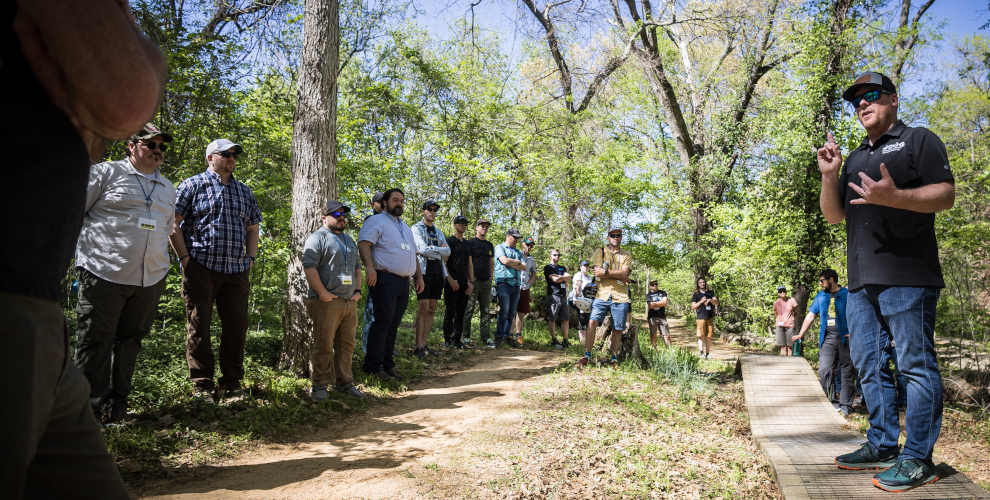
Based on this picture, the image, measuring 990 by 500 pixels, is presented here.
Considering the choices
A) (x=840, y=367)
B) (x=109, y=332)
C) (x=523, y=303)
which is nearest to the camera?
(x=109, y=332)

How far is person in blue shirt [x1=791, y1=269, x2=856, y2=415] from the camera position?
25.8ft

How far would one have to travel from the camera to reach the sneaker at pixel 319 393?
546 cm

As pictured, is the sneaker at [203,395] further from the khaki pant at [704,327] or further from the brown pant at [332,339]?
the khaki pant at [704,327]

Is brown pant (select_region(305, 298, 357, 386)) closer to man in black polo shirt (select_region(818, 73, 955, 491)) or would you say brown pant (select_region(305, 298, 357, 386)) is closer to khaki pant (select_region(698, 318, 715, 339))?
man in black polo shirt (select_region(818, 73, 955, 491))

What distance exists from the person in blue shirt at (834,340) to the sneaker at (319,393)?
711 centimetres

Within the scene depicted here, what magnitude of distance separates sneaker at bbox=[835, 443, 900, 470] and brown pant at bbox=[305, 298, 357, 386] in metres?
4.49

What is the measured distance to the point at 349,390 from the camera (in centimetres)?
585

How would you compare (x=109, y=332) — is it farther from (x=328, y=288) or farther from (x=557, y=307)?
(x=557, y=307)

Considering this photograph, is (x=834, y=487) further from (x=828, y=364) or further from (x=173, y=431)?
(x=828, y=364)

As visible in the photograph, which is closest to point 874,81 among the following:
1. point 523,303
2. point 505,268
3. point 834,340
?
point 834,340

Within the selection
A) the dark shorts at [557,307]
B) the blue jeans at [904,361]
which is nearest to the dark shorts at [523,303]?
the dark shorts at [557,307]

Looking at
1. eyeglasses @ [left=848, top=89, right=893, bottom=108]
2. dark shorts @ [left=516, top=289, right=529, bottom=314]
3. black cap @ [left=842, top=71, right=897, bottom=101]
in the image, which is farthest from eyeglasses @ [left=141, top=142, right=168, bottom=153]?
dark shorts @ [left=516, top=289, right=529, bottom=314]

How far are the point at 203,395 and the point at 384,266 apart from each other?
2341 mm

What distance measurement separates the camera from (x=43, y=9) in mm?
1064
